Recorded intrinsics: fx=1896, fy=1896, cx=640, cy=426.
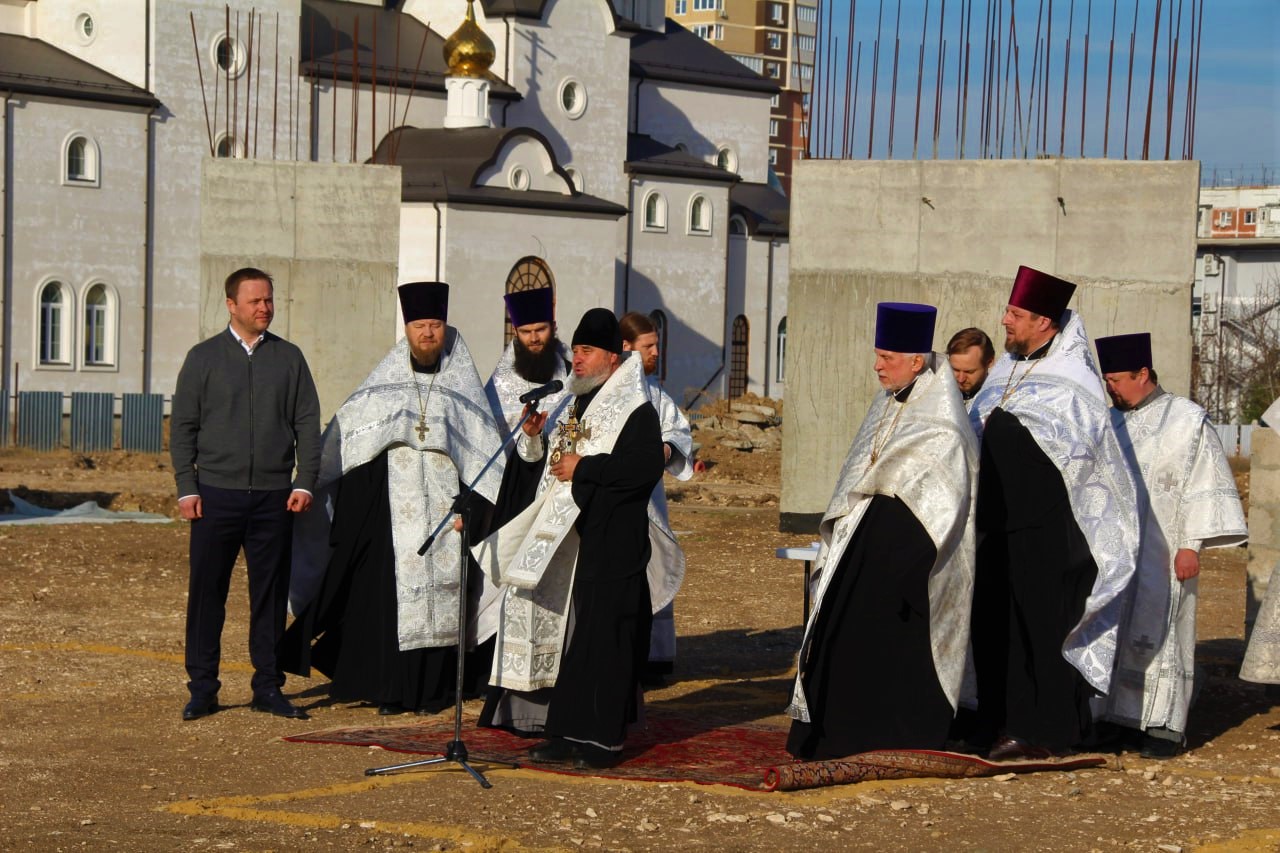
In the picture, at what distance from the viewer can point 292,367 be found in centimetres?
852

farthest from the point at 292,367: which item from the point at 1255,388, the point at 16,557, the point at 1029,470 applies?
the point at 1255,388

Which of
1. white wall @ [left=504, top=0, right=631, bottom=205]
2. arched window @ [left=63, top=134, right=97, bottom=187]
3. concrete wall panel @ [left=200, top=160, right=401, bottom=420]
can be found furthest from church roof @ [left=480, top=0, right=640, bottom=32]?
concrete wall panel @ [left=200, top=160, right=401, bottom=420]

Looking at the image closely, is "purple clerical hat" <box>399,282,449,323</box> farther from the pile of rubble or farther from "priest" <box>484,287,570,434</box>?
the pile of rubble

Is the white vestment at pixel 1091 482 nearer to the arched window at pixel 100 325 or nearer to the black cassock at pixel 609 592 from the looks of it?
the black cassock at pixel 609 592

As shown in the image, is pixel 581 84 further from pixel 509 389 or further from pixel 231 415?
pixel 231 415


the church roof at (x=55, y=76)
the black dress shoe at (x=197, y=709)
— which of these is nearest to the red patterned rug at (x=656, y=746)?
the black dress shoe at (x=197, y=709)

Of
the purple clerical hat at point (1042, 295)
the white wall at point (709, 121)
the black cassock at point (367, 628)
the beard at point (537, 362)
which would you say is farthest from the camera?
the white wall at point (709, 121)

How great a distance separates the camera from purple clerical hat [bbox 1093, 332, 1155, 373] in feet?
28.3

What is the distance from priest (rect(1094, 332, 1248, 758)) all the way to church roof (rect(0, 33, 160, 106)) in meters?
30.9

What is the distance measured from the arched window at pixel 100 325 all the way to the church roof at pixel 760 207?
15.9m

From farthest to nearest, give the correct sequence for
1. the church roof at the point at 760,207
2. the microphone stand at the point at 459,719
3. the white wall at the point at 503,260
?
1. the church roof at the point at 760,207
2. the white wall at the point at 503,260
3. the microphone stand at the point at 459,719

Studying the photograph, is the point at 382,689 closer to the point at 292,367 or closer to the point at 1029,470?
the point at 292,367

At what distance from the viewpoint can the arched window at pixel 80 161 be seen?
36500 millimetres

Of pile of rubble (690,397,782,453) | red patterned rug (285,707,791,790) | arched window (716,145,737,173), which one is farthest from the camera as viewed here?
arched window (716,145,737,173)
